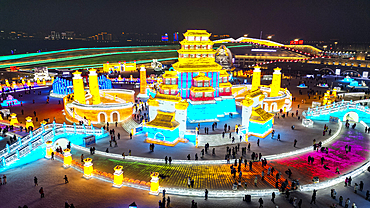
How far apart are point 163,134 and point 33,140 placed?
414 inches

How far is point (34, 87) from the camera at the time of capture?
5103cm

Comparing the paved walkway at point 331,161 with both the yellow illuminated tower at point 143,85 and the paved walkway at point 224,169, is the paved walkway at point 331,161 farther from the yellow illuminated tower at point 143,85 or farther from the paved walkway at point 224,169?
the yellow illuminated tower at point 143,85

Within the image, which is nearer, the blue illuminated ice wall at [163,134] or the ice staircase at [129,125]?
the blue illuminated ice wall at [163,134]

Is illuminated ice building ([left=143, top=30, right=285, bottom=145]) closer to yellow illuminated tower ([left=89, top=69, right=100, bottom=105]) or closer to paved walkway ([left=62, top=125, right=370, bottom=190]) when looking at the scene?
paved walkway ([left=62, top=125, right=370, bottom=190])

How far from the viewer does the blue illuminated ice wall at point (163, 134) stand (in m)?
23.6

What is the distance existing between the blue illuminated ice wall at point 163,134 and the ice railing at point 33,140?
15.8 ft

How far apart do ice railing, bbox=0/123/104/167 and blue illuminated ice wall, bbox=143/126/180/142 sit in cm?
480

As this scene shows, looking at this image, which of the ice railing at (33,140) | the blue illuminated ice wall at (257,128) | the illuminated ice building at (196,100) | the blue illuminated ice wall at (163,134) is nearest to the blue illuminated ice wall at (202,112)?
the illuminated ice building at (196,100)

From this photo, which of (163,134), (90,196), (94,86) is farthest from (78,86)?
(90,196)

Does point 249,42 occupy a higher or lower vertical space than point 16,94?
higher

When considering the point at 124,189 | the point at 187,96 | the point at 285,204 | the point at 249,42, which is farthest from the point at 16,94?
the point at 249,42

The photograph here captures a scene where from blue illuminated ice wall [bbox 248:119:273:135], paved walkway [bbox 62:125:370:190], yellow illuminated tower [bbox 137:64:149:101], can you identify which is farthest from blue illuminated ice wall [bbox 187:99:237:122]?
yellow illuminated tower [bbox 137:64:149:101]

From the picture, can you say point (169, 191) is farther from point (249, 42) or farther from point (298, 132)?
point (249, 42)

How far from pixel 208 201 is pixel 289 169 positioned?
659 centimetres
